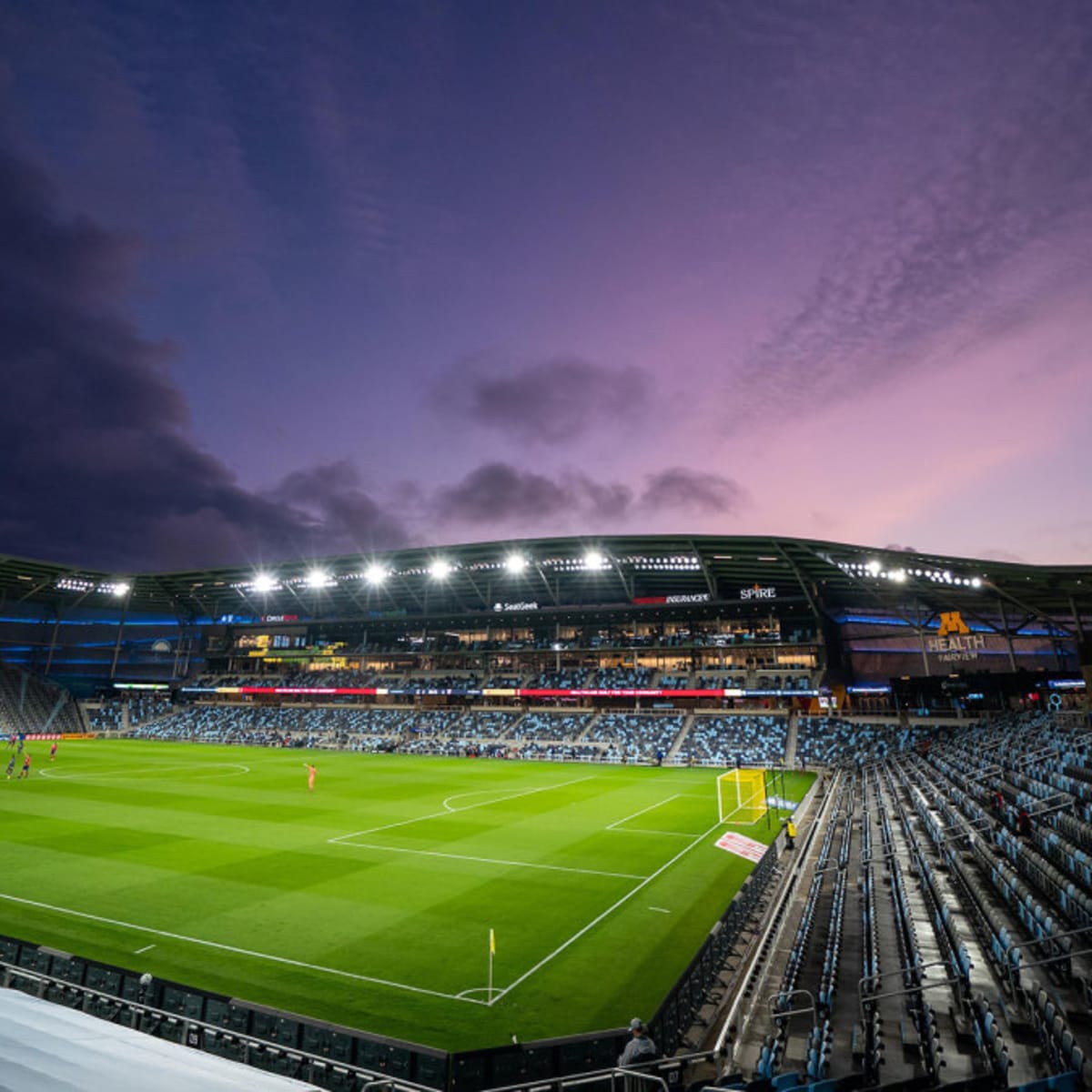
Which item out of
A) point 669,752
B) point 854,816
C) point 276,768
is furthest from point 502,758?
point 854,816

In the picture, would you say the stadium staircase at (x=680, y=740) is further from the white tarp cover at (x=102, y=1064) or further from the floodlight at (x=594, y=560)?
the white tarp cover at (x=102, y=1064)

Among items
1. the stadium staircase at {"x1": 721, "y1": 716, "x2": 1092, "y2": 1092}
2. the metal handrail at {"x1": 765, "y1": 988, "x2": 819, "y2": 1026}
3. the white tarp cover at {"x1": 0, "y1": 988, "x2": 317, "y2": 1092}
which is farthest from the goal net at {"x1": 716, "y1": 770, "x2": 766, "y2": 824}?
the white tarp cover at {"x1": 0, "y1": 988, "x2": 317, "y2": 1092}

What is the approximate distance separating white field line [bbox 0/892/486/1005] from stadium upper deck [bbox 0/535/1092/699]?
3994 centimetres

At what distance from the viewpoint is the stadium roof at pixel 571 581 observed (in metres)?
46.6

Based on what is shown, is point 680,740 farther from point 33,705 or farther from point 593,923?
point 33,705

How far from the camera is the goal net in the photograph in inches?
1275

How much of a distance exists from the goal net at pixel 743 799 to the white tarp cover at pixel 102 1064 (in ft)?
97.1

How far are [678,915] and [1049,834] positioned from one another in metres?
9.67

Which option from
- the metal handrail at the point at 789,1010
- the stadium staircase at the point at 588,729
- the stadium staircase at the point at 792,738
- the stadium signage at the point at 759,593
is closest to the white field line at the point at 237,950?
the metal handrail at the point at 789,1010

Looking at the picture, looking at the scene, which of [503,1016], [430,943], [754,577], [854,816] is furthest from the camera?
[754,577]

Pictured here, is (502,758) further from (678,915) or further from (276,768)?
(678,915)

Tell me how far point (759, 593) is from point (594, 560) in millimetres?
16823

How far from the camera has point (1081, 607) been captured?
1852 inches

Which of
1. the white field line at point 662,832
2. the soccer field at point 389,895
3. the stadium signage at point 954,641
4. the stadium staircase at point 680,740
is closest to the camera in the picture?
the soccer field at point 389,895
